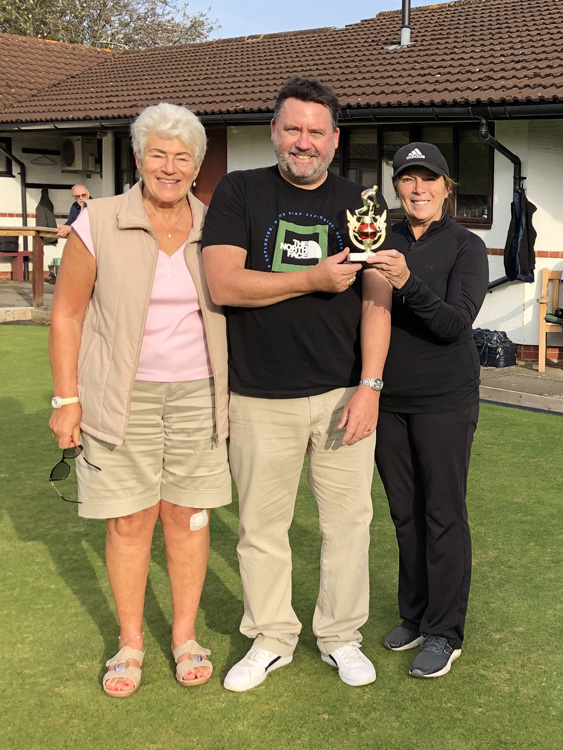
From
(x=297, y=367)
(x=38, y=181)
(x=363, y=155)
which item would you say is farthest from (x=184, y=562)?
(x=38, y=181)

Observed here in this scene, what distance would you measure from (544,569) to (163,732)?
2.16 meters

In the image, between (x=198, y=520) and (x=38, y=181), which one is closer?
(x=198, y=520)

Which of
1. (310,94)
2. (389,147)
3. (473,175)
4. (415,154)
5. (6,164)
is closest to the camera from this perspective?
(310,94)

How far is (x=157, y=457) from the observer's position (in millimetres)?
3221

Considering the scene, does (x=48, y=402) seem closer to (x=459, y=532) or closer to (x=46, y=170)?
(x=459, y=532)

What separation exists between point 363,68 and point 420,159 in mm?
11224

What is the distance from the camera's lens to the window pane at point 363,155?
507 inches

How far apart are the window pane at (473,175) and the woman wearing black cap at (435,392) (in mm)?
8381

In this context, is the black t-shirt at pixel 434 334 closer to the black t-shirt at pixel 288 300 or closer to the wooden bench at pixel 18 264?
the black t-shirt at pixel 288 300

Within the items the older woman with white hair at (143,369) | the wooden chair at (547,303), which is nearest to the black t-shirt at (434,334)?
the older woman with white hair at (143,369)

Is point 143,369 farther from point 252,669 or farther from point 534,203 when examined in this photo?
point 534,203

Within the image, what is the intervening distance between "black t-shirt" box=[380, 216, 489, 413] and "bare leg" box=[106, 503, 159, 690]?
102cm

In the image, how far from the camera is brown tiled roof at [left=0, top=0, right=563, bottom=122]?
11.3m

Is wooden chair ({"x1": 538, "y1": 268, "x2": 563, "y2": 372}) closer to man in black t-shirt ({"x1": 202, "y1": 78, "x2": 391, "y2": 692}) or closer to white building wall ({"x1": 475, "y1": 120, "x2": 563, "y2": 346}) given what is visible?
white building wall ({"x1": 475, "y1": 120, "x2": 563, "y2": 346})
